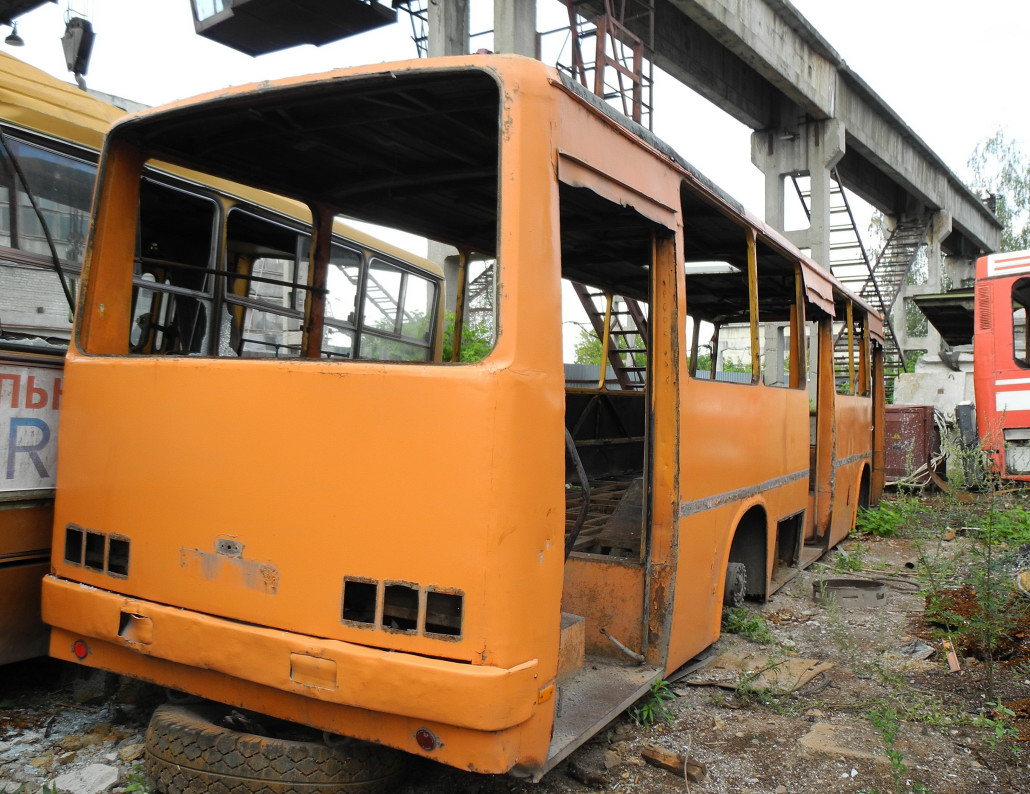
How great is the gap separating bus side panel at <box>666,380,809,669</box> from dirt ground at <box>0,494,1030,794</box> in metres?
0.38

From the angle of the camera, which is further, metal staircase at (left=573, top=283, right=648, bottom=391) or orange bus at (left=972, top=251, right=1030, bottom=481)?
orange bus at (left=972, top=251, right=1030, bottom=481)

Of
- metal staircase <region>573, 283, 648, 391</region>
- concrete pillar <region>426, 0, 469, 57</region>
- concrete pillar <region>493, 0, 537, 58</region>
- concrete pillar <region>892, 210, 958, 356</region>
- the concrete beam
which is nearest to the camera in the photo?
metal staircase <region>573, 283, 648, 391</region>

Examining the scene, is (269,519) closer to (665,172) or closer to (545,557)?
(545,557)

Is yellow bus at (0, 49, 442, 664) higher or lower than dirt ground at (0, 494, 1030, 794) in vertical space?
higher

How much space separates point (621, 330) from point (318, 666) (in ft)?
16.5

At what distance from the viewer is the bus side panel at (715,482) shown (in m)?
3.74

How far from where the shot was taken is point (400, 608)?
8.06 ft

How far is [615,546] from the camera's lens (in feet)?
13.3

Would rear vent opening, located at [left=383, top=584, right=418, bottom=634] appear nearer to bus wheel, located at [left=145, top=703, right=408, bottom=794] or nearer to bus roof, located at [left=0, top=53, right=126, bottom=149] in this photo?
bus wheel, located at [left=145, top=703, right=408, bottom=794]

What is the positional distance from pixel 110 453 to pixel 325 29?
20.4ft

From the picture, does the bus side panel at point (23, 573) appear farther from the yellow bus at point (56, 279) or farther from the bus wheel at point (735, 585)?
the bus wheel at point (735, 585)

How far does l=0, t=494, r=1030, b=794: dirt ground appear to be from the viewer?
123 inches

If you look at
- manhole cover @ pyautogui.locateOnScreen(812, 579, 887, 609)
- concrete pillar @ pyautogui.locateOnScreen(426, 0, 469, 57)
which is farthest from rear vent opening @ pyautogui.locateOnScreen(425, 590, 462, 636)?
concrete pillar @ pyautogui.locateOnScreen(426, 0, 469, 57)

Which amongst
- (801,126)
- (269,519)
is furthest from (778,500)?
(801,126)
